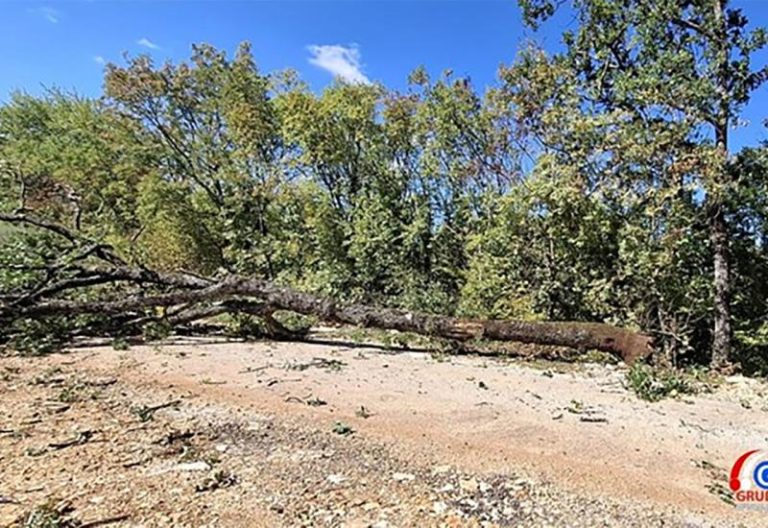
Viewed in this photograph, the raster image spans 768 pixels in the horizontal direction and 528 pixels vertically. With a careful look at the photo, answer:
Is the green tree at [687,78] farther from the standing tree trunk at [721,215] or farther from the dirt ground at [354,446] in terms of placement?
the dirt ground at [354,446]

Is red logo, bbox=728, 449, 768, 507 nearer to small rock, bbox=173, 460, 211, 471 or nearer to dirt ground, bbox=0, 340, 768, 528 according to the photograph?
dirt ground, bbox=0, 340, 768, 528

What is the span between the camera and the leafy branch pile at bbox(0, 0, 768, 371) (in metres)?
6.61

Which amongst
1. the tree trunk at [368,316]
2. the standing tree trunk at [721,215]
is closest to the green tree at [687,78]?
the standing tree trunk at [721,215]

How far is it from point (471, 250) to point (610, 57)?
4.28 metres

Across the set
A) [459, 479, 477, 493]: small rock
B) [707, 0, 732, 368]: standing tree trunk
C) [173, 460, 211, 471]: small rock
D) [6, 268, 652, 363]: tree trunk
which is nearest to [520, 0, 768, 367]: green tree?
[707, 0, 732, 368]: standing tree trunk

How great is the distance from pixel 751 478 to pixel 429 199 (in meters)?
8.90

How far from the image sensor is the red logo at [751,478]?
2740 millimetres

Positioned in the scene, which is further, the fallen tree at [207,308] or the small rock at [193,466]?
the fallen tree at [207,308]

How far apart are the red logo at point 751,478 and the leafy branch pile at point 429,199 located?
10.3ft

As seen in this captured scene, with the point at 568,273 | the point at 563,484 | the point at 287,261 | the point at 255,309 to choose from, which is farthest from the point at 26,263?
the point at 568,273

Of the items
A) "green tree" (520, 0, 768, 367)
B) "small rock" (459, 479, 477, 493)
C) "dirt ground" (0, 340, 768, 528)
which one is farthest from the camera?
"green tree" (520, 0, 768, 367)

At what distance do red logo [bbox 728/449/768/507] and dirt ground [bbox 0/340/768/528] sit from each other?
0.07m

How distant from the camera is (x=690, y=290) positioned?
7.42 m

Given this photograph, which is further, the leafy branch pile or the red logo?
the leafy branch pile
